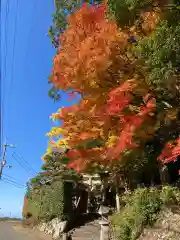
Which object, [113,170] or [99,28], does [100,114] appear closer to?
[99,28]

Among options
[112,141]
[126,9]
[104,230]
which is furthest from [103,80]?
[104,230]

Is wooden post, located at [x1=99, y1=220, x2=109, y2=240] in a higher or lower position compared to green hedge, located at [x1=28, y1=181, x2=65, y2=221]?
lower

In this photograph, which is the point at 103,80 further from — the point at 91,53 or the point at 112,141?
the point at 112,141

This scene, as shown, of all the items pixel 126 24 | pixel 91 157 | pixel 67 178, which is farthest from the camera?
pixel 67 178

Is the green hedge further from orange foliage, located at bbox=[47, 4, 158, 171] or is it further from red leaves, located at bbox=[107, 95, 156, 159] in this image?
red leaves, located at bbox=[107, 95, 156, 159]

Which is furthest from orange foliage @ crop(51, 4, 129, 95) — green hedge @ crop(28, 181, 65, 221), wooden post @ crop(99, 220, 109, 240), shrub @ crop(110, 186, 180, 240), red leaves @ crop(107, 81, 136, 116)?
green hedge @ crop(28, 181, 65, 221)

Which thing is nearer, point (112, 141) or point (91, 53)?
point (91, 53)

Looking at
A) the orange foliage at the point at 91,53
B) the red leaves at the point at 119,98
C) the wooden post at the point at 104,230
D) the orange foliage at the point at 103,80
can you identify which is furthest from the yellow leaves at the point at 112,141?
the wooden post at the point at 104,230

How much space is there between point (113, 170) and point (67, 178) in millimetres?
5841

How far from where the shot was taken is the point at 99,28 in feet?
46.2

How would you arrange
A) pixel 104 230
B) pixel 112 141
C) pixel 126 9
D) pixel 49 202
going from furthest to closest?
pixel 49 202 < pixel 112 141 < pixel 126 9 < pixel 104 230

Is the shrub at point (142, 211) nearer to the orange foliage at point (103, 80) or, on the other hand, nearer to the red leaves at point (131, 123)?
the orange foliage at point (103, 80)

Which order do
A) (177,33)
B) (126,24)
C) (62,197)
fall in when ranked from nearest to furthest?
(177,33) < (126,24) < (62,197)

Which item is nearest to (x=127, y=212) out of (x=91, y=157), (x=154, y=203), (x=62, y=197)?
(x=154, y=203)
